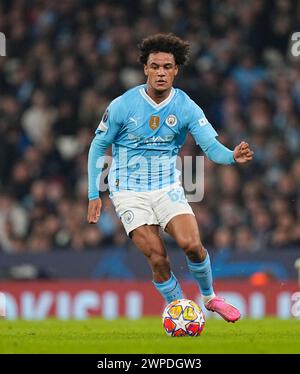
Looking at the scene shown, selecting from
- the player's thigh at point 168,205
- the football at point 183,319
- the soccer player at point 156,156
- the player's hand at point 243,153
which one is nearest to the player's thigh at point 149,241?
the soccer player at point 156,156

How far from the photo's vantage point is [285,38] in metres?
17.1

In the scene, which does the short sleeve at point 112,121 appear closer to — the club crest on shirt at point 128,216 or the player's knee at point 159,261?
the club crest on shirt at point 128,216

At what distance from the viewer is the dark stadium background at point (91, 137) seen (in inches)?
585

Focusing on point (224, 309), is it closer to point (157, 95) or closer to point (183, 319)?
point (183, 319)

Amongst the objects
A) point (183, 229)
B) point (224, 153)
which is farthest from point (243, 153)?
point (183, 229)

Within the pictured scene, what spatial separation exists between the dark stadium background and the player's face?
5353 millimetres

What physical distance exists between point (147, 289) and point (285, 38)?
16.0 ft

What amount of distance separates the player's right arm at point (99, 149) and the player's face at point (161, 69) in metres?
0.38

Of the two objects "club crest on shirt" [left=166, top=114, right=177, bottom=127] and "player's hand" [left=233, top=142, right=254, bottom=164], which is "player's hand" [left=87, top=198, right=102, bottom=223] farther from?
"player's hand" [left=233, top=142, right=254, bottom=164]

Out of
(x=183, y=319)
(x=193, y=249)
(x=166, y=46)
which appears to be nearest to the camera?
(x=183, y=319)

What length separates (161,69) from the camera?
30.5ft

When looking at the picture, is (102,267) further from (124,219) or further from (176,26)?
(124,219)

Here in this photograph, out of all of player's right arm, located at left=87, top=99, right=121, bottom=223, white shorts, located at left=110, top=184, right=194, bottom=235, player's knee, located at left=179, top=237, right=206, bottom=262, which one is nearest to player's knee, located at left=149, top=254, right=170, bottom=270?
player's knee, located at left=179, top=237, right=206, bottom=262

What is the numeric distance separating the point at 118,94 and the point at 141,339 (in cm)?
887
